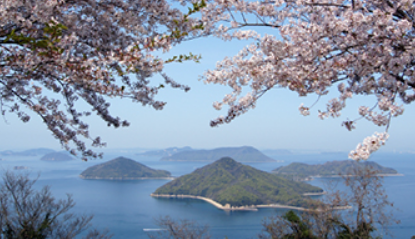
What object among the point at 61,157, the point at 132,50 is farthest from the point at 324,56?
the point at 61,157

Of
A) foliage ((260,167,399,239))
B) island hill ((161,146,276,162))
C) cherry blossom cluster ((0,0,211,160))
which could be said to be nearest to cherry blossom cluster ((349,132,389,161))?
cherry blossom cluster ((0,0,211,160))

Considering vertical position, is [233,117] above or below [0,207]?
above

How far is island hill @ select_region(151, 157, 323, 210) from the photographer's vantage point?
4547 centimetres

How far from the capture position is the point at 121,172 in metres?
72.8

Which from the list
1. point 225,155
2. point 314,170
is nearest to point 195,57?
point 314,170

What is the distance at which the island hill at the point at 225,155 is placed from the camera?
136500 millimetres

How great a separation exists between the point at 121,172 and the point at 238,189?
1381 inches

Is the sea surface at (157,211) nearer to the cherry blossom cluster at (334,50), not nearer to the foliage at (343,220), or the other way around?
the foliage at (343,220)

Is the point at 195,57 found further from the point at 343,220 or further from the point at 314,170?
the point at 314,170

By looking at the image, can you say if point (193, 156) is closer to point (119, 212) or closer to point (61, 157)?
point (61, 157)

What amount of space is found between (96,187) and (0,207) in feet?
169

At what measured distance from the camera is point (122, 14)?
5.50ft

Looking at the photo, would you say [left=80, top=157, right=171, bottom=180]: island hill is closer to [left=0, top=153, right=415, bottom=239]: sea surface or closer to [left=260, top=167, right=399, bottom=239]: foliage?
[left=0, top=153, right=415, bottom=239]: sea surface

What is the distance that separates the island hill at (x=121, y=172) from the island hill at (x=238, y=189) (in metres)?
15.6
